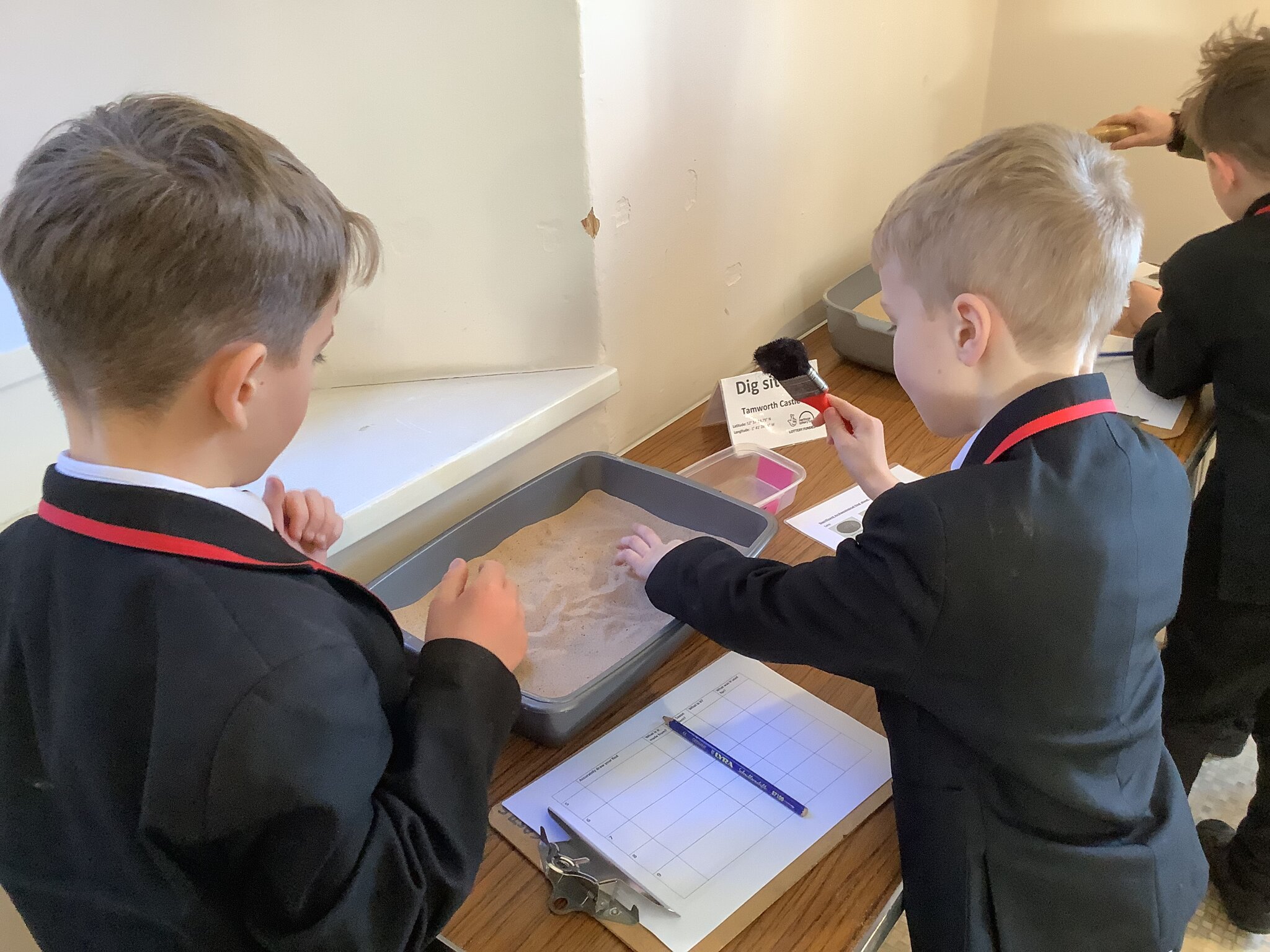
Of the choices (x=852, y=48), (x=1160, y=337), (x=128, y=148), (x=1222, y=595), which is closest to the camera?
(x=128, y=148)

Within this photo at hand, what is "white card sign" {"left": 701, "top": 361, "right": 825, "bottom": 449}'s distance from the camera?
129cm

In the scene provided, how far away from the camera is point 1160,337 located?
4.00 feet

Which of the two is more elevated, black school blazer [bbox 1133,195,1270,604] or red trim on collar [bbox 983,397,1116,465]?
red trim on collar [bbox 983,397,1116,465]

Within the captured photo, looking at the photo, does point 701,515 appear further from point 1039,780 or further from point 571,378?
point 1039,780

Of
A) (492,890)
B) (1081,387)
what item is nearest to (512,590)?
(492,890)

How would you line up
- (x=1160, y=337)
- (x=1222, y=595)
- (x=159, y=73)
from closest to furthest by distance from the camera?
(x=159, y=73)
(x=1222, y=595)
(x=1160, y=337)

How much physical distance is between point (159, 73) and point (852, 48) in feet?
3.38

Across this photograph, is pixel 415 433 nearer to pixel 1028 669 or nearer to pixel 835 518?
pixel 835 518

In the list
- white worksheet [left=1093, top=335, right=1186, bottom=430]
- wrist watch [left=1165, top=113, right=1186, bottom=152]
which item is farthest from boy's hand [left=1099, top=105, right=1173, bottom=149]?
white worksheet [left=1093, top=335, right=1186, bottom=430]

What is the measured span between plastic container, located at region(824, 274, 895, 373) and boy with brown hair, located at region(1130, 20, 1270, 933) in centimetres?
36

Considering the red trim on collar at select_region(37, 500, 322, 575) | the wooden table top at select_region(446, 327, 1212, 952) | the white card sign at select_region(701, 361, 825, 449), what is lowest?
the wooden table top at select_region(446, 327, 1212, 952)

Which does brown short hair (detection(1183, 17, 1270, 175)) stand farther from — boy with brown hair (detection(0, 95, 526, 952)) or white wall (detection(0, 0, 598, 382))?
boy with brown hair (detection(0, 95, 526, 952))

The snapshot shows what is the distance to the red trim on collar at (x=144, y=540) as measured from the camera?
1.68 feet

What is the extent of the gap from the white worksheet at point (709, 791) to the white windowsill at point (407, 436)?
37 centimetres
